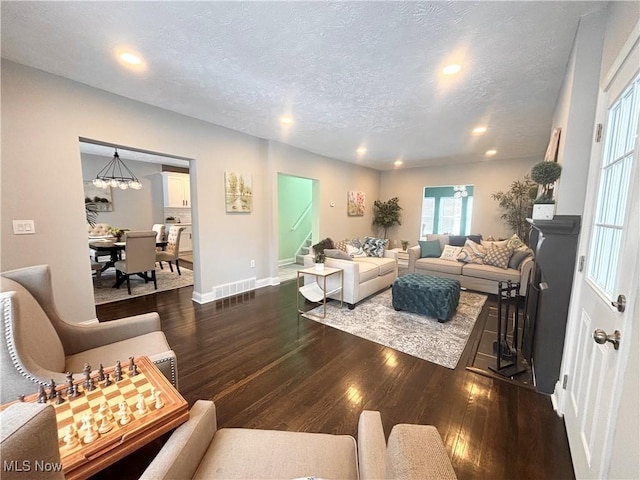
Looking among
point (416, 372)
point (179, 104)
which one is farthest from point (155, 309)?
point (416, 372)

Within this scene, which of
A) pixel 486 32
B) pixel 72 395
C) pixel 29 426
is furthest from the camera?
pixel 486 32

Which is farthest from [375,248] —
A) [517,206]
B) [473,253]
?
[517,206]

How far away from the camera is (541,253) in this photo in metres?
1.83

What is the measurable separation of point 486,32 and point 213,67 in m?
2.11

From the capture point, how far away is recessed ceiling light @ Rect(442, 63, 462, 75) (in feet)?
7.04

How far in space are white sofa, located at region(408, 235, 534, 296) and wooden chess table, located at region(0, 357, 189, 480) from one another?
441cm

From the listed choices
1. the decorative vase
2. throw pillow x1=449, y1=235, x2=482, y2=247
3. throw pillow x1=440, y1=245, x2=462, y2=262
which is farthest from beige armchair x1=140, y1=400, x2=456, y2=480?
throw pillow x1=449, y1=235, x2=482, y2=247

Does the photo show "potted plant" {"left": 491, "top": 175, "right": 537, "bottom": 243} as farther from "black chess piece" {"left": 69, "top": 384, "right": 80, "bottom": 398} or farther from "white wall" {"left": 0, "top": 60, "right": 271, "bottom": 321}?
"black chess piece" {"left": 69, "top": 384, "right": 80, "bottom": 398}

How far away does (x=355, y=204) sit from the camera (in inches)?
259

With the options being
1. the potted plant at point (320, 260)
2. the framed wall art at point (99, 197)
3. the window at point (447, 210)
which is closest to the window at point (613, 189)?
the potted plant at point (320, 260)

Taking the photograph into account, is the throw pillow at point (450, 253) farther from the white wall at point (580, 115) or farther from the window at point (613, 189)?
the window at point (613, 189)

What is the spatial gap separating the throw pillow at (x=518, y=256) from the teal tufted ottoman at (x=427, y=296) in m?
1.53

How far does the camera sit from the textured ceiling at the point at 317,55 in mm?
1606

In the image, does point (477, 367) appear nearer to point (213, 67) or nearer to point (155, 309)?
point (213, 67)
